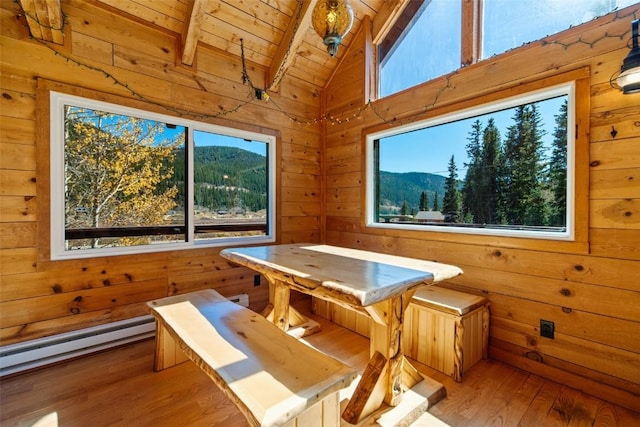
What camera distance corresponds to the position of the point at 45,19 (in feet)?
6.31

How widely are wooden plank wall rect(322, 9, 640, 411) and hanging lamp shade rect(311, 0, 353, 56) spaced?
123 cm

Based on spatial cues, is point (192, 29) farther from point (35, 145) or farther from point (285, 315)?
point (285, 315)

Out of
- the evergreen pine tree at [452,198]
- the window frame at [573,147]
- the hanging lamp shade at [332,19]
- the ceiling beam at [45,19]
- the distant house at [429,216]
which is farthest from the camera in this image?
the distant house at [429,216]

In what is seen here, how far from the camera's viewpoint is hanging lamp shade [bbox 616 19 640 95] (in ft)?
4.76

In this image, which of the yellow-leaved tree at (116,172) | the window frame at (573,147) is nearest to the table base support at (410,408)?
the window frame at (573,147)

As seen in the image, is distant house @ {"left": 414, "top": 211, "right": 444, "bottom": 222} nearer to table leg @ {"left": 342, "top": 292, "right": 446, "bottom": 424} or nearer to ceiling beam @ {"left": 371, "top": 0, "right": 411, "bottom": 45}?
table leg @ {"left": 342, "top": 292, "right": 446, "bottom": 424}

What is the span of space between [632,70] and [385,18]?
2.19 metres

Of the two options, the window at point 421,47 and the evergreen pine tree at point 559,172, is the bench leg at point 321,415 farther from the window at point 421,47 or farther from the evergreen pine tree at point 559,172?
the window at point 421,47

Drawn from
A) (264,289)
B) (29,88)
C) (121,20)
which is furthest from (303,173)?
(29,88)

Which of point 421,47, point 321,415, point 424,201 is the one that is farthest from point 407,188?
point 321,415

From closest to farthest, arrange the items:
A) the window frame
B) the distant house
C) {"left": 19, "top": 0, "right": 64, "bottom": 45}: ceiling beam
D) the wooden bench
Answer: the wooden bench → the window frame → {"left": 19, "top": 0, "right": 64, "bottom": 45}: ceiling beam → the distant house

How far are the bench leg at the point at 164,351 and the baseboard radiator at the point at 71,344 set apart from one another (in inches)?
20.0

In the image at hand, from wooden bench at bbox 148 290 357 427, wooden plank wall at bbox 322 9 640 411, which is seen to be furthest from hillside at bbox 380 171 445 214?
wooden bench at bbox 148 290 357 427

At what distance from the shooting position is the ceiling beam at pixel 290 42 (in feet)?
8.25
